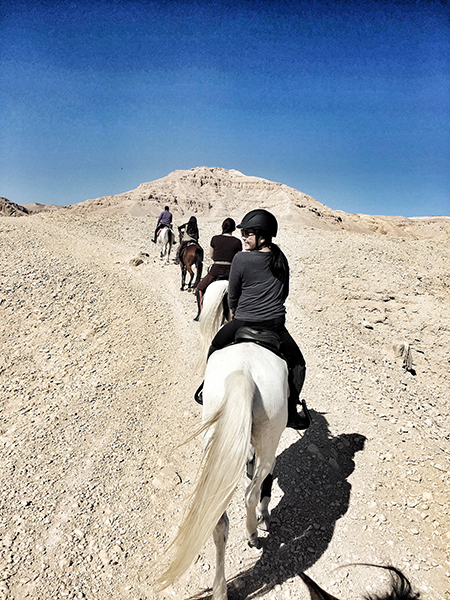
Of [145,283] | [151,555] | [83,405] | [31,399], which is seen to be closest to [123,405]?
[83,405]

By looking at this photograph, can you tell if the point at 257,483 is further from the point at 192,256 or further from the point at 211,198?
the point at 211,198

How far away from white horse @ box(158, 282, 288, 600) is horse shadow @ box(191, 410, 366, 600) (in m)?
0.50

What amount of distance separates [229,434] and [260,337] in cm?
100

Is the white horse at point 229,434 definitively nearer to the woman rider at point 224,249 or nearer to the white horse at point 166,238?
the woman rider at point 224,249

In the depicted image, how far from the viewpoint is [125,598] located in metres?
3.19

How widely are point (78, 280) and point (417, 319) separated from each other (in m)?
11.3

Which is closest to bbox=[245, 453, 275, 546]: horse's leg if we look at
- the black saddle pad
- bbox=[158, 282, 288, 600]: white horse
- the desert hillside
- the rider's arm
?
bbox=[158, 282, 288, 600]: white horse

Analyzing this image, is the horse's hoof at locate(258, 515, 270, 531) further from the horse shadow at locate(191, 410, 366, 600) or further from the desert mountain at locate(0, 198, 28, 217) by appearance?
the desert mountain at locate(0, 198, 28, 217)

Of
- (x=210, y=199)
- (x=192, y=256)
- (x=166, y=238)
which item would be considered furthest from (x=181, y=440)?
(x=210, y=199)

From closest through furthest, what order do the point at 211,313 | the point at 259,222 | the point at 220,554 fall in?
the point at 220,554 < the point at 259,222 < the point at 211,313

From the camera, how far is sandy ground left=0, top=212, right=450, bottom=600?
348cm

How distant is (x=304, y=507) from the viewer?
4.16 m

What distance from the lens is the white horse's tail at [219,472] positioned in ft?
8.43

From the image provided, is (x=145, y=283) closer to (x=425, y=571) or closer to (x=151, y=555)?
(x=151, y=555)
